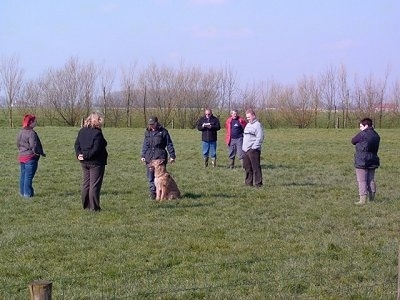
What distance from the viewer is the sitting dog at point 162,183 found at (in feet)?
39.3

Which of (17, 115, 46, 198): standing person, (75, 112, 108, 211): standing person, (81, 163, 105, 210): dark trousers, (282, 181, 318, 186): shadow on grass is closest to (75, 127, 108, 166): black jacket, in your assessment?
(75, 112, 108, 211): standing person

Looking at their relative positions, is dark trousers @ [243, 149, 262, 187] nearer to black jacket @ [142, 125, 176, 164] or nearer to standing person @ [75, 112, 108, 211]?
black jacket @ [142, 125, 176, 164]

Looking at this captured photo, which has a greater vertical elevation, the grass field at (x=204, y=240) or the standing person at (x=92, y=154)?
the standing person at (x=92, y=154)

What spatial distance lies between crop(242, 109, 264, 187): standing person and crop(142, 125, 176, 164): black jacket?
2595 mm

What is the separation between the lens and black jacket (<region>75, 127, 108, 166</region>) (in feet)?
35.2

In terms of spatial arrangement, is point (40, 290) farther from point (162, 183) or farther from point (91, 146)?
point (162, 183)

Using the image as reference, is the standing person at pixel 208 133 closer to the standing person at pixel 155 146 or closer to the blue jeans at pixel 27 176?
the standing person at pixel 155 146

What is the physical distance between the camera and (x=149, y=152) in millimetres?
12344

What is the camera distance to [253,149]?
46.9 ft

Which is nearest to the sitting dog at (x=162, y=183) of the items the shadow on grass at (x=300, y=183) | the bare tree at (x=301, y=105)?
the shadow on grass at (x=300, y=183)

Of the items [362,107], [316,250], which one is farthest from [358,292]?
[362,107]

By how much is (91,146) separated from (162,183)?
178 cm

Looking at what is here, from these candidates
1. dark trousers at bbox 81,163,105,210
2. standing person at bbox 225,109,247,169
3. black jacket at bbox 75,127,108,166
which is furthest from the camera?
standing person at bbox 225,109,247,169

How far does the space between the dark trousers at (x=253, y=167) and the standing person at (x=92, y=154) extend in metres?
4.33
